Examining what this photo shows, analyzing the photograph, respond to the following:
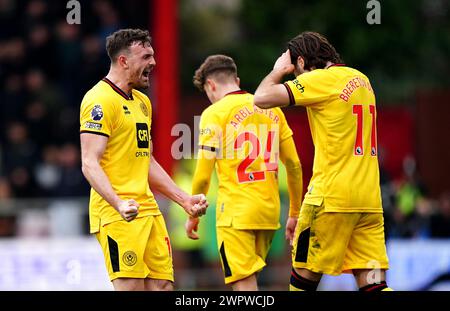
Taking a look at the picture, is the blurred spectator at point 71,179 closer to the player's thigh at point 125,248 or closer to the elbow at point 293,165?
the elbow at point 293,165

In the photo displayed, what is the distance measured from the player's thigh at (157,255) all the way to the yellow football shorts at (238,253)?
131 cm

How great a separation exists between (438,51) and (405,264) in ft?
45.6

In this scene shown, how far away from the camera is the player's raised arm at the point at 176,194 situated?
8.50 m

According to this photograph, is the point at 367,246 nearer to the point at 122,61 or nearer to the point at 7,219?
the point at 122,61

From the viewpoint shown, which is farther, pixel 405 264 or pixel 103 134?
pixel 405 264

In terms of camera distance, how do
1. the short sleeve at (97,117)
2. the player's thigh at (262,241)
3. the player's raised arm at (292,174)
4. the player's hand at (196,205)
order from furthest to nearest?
the player's thigh at (262,241) → the player's raised arm at (292,174) → the player's hand at (196,205) → the short sleeve at (97,117)

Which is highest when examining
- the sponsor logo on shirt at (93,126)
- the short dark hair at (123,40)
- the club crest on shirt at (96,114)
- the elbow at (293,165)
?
the short dark hair at (123,40)

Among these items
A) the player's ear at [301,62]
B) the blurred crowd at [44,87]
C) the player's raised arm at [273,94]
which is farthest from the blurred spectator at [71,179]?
the player's raised arm at [273,94]

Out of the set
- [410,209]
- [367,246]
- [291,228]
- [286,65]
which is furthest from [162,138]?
[367,246]

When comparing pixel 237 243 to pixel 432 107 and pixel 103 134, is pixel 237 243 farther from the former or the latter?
pixel 432 107

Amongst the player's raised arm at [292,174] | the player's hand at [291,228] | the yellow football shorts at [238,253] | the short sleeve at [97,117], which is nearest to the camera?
the short sleeve at [97,117]

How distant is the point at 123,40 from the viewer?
8398 millimetres

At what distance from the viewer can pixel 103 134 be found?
8.07 metres
